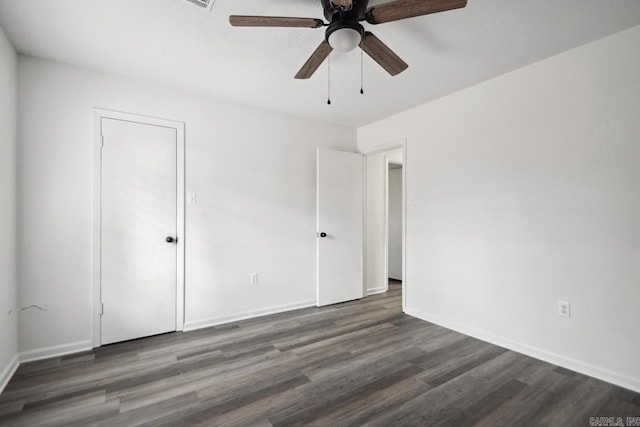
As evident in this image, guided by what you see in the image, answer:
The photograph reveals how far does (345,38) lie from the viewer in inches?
64.0

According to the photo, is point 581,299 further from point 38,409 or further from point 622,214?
point 38,409

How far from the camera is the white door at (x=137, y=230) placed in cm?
267

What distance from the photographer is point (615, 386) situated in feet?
6.66

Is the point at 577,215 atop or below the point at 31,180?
below

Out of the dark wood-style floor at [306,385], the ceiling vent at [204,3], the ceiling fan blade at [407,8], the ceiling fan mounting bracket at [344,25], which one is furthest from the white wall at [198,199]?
the ceiling fan blade at [407,8]

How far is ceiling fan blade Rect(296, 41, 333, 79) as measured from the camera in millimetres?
1810

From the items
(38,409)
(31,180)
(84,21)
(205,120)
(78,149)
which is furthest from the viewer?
(205,120)

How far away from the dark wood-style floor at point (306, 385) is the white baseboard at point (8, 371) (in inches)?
1.7

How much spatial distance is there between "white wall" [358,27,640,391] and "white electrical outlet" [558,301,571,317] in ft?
0.11

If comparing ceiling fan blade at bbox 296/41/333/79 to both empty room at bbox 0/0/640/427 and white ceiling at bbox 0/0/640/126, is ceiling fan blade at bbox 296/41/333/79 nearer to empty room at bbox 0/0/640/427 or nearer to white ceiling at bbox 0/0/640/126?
empty room at bbox 0/0/640/427

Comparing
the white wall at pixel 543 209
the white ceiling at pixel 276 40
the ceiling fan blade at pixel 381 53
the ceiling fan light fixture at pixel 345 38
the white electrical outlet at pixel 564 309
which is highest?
the white ceiling at pixel 276 40

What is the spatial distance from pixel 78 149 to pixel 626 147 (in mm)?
4260

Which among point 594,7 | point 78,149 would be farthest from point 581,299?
point 78,149

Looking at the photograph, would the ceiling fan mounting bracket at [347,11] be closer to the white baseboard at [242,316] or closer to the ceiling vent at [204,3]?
the ceiling vent at [204,3]
